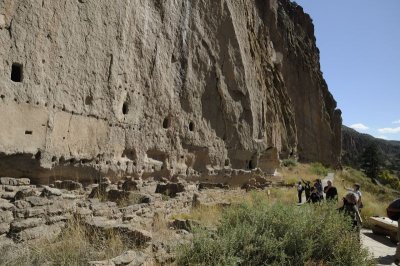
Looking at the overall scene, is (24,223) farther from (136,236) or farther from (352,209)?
(352,209)

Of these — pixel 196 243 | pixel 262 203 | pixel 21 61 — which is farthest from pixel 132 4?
pixel 196 243

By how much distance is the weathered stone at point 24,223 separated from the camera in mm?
5758

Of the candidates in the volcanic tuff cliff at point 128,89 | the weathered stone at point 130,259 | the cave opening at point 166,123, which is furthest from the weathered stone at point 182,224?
the cave opening at point 166,123

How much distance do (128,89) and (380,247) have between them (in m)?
10.4

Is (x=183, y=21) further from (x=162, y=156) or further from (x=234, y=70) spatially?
(x=162, y=156)

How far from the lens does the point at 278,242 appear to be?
5.65 metres

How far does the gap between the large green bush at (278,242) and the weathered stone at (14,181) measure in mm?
5842

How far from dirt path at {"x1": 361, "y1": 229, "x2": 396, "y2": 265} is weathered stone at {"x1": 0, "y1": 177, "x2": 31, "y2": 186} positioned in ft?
26.8

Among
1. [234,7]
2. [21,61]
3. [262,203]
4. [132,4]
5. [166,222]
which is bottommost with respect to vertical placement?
[166,222]

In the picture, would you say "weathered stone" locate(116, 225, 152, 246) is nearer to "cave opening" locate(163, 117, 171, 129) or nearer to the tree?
"cave opening" locate(163, 117, 171, 129)

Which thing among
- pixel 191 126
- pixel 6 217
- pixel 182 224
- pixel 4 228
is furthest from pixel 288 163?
pixel 4 228

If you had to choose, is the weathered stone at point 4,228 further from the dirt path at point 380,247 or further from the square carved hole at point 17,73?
the square carved hole at point 17,73

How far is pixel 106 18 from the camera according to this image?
1432cm

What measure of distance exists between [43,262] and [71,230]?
139 cm
